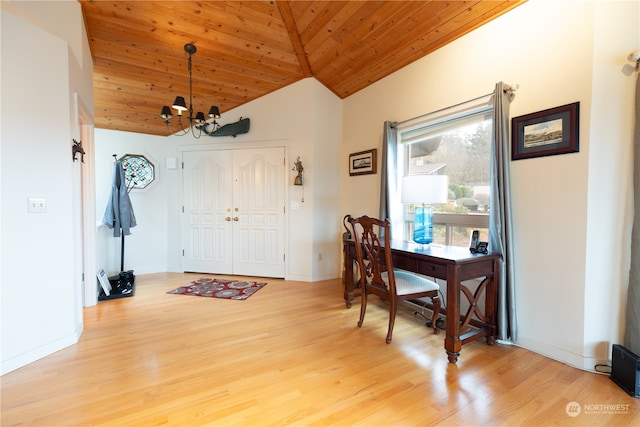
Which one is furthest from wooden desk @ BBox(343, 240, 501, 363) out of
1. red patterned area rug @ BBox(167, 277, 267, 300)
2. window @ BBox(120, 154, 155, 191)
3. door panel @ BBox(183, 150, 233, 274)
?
window @ BBox(120, 154, 155, 191)

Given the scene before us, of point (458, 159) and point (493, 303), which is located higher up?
point (458, 159)

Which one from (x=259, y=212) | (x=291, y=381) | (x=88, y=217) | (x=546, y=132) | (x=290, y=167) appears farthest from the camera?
(x=259, y=212)

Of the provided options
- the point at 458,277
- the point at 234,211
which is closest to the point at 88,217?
the point at 234,211

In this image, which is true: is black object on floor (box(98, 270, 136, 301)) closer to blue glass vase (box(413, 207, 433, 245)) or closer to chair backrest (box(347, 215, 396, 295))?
chair backrest (box(347, 215, 396, 295))

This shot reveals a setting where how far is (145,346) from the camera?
217 centimetres

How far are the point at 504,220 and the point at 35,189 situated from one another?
3428mm

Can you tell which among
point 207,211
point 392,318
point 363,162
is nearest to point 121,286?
point 207,211

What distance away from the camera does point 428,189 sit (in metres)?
2.29

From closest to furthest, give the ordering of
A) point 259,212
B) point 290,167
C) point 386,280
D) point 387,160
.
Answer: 1. point 386,280
2. point 387,160
3. point 290,167
4. point 259,212

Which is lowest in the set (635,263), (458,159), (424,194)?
(635,263)

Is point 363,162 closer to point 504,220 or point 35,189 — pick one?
point 504,220

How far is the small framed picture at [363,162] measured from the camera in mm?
3630

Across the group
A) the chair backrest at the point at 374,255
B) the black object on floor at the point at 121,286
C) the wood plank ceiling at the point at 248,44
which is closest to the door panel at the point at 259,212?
the wood plank ceiling at the point at 248,44

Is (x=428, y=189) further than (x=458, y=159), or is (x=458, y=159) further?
(x=458, y=159)
